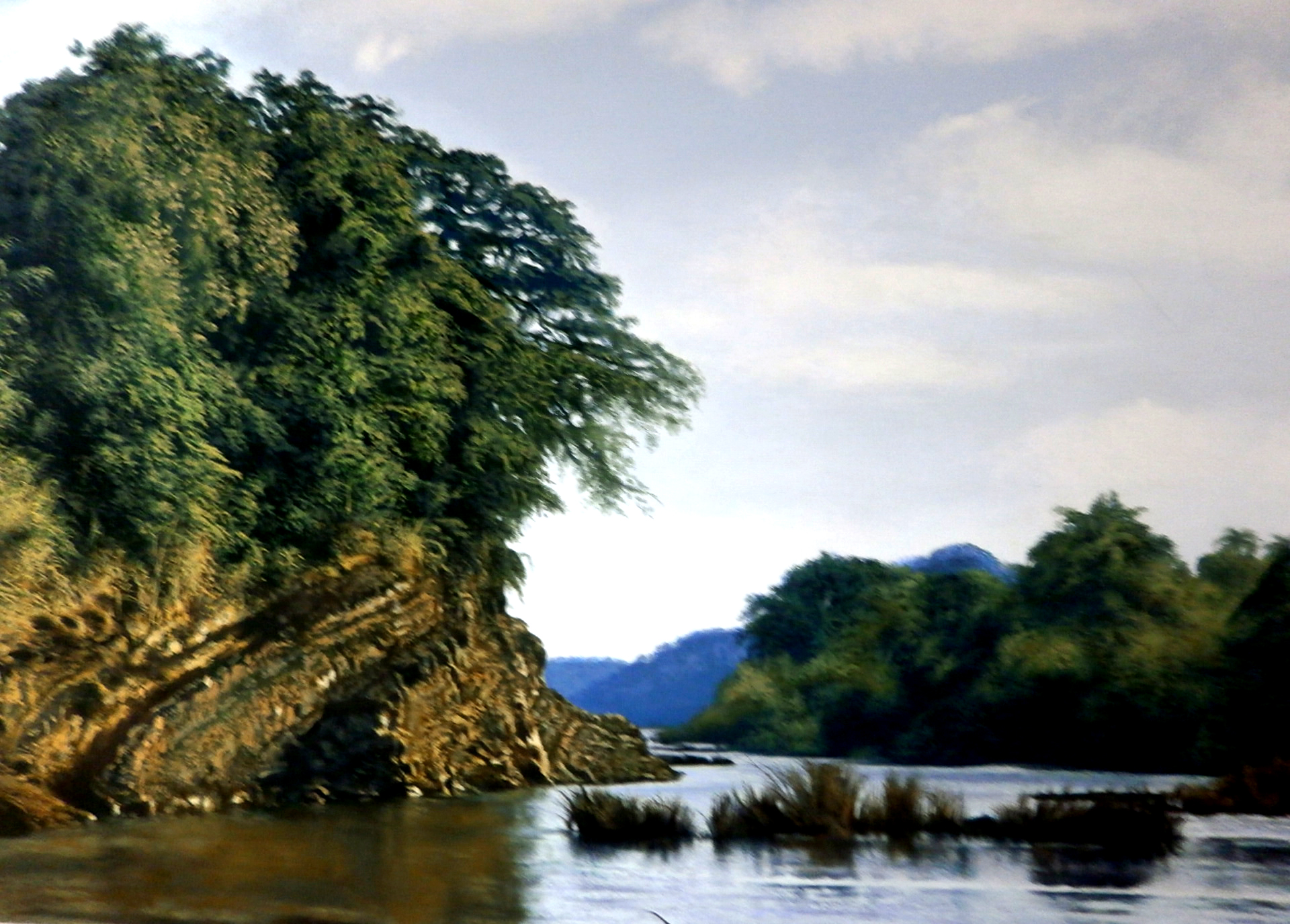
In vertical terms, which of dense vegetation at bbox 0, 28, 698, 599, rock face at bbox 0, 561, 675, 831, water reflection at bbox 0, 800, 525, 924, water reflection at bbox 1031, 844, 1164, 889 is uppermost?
dense vegetation at bbox 0, 28, 698, 599

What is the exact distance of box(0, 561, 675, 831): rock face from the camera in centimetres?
915

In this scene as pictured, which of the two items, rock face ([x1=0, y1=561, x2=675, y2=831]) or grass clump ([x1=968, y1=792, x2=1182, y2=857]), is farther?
rock face ([x1=0, y1=561, x2=675, y2=831])

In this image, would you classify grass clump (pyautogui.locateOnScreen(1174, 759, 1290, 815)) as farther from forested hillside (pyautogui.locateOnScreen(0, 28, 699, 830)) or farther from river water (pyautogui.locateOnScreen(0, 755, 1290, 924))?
forested hillside (pyautogui.locateOnScreen(0, 28, 699, 830))

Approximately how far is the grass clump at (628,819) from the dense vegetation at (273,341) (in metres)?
1.56

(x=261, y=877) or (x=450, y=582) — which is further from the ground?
(x=450, y=582)

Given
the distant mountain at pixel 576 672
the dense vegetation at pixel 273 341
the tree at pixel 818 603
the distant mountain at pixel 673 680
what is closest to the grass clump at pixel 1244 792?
the tree at pixel 818 603

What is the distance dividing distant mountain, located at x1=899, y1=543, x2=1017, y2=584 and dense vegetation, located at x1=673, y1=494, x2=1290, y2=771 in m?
0.04

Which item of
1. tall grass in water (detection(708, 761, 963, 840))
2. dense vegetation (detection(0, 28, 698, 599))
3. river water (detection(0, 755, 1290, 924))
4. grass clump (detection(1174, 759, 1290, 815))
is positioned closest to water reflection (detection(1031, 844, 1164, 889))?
river water (detection(0, 755, 1290, 924))

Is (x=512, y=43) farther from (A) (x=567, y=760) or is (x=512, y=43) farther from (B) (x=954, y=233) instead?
(A) (x=567, y=760)

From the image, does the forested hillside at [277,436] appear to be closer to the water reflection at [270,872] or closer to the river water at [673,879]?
the water reflection at [270,872]

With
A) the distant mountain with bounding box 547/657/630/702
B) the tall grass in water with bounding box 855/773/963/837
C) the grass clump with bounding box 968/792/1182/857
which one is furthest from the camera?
the distant mountain with bounding box 547/657/630/702

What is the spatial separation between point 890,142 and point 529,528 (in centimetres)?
316

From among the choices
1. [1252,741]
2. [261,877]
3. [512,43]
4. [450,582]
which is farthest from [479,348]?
[1252,741]

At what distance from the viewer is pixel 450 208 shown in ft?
31.2
